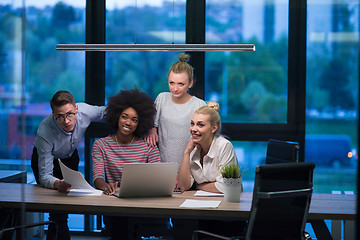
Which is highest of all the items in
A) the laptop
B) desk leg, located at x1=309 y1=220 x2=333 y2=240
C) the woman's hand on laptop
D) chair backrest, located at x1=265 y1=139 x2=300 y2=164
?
chair backrest, located at x1=265 y1=139 x2=300 y2=164

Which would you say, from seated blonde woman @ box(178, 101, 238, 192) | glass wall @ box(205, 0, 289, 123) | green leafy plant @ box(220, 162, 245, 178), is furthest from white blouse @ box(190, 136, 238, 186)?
glass wall @ box(205, 0, 289, 123)

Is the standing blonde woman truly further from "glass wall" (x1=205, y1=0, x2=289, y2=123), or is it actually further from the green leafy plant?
the green leafy plant

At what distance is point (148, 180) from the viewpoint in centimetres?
283

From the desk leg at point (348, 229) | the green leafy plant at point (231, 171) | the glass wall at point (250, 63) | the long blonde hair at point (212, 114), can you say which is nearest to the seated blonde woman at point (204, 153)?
the long blonde hair at point (212, 114)

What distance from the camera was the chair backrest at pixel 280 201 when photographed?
2.28 meters

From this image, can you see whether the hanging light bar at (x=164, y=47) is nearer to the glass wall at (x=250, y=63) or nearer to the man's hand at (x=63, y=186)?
the glass wall at (x=250, y=63)

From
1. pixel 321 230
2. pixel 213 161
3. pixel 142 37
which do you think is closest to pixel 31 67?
pixel 142 37

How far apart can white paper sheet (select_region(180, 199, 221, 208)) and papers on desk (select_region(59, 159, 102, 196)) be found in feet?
1.85

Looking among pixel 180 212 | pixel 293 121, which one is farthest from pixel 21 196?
Result: pixel 293 121

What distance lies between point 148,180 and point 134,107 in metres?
0.72

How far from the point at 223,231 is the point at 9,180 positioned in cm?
125

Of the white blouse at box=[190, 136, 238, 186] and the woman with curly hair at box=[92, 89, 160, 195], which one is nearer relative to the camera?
the white blouse at box=[190, 136, 238, 186]

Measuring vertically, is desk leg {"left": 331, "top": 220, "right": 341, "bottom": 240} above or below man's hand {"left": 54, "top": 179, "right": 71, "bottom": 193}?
below

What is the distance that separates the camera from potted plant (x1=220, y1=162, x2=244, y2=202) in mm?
2832
